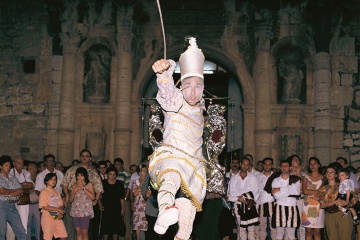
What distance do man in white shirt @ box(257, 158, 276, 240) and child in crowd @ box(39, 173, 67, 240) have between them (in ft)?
13.3

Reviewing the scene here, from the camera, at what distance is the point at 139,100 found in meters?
18.7

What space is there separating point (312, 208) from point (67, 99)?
29.8ft

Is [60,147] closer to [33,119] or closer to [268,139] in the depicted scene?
[33,119]

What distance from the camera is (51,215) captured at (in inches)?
458

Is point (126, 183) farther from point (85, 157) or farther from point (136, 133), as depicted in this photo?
point (136, 133)

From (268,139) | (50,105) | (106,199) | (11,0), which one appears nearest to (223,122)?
(106,199)

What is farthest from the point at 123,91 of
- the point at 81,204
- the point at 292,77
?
the point at 81,204

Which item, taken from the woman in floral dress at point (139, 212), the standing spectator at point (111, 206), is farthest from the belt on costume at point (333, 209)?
the standing spectator at point (111, 206)

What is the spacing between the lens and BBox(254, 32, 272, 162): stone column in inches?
711

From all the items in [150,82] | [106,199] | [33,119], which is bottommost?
[106,199]

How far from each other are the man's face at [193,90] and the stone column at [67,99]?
1151 centimetres

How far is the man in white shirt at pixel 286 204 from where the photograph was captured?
12.0 m

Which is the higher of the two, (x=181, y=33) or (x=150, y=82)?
(x=181, y=33)

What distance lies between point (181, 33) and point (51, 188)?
842cm
